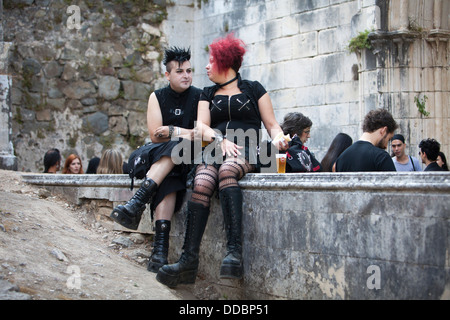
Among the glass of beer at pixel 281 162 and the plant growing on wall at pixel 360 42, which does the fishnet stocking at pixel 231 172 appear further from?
the plant growing on wall at pixel 360 42

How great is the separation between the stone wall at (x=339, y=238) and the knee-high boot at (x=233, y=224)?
16 cm

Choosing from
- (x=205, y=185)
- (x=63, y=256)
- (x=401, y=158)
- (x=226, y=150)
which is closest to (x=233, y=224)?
(x=205, y=185)

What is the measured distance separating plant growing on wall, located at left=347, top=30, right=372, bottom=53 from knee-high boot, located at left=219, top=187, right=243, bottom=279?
4257 mm

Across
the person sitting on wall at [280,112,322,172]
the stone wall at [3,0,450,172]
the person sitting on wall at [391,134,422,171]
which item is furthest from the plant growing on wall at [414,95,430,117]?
the person sitting on wall at [280,112,322,172]

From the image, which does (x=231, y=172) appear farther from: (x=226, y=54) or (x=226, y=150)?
(x=226, y=54)

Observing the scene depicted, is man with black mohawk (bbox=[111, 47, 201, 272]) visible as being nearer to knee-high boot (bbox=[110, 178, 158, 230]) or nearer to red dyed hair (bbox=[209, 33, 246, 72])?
knee-high boot (bbox=[110, 178, 158, 230])

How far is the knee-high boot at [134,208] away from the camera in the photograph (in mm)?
5473

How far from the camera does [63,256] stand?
17.9 feet

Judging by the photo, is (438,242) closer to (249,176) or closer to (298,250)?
(298,250)

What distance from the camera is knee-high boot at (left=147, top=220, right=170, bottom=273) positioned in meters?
5.67

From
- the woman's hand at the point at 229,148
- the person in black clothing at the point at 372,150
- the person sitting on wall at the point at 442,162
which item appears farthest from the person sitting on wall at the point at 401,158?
the woman's hand at the point at 229,148

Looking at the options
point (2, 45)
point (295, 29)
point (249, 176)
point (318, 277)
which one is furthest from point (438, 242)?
point (2, 45)

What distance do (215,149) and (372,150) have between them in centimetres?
124
